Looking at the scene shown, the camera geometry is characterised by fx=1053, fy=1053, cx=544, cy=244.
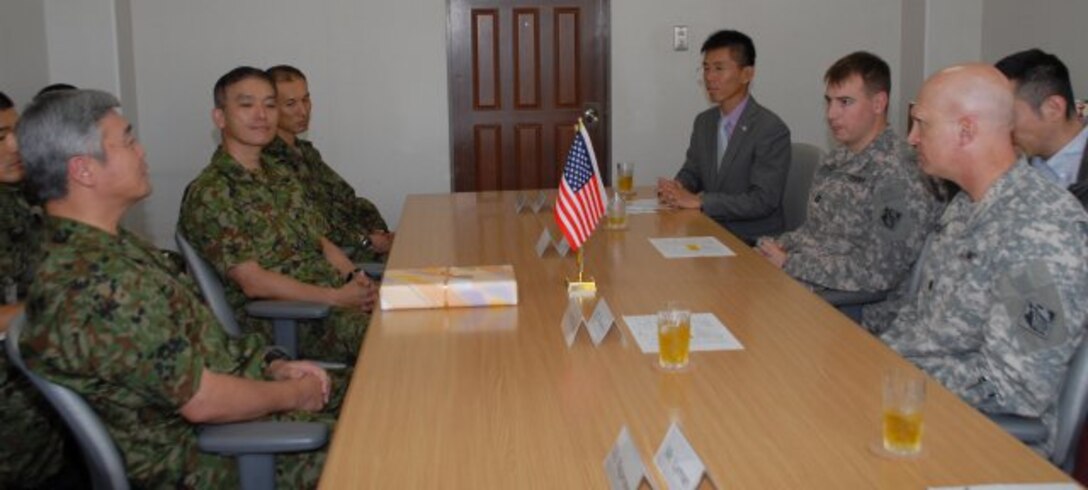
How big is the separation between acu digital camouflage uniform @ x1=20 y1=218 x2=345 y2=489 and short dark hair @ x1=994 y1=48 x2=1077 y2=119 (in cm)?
276

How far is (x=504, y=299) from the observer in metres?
2.64

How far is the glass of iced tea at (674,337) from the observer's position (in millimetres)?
2092

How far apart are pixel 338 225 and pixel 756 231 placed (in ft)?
6.27

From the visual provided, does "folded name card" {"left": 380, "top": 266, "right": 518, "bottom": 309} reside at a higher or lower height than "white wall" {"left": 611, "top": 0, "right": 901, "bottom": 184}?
lower

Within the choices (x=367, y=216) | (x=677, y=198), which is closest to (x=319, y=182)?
(x=367, y=216)

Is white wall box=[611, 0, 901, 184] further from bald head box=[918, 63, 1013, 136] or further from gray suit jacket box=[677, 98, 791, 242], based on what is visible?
bald head box=[918, 63, 1013, 136]

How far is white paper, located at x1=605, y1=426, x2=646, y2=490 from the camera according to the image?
1.45 metres

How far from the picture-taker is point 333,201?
512 centimetres

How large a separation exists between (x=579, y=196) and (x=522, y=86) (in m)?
3.99

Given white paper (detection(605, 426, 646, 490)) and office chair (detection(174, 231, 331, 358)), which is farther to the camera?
office chair (detection(174, 231, 331, 358))

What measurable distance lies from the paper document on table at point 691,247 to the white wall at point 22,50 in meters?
3.46

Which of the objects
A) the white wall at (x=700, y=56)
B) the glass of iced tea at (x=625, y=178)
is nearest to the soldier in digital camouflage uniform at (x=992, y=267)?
the glass of iced tea at (x=625, y=178)

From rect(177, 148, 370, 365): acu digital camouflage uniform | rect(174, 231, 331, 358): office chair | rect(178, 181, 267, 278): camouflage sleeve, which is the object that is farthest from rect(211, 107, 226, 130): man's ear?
rect(174, 231, 331, 358): office chair

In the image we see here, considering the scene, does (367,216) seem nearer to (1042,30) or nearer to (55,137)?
(55,137)
